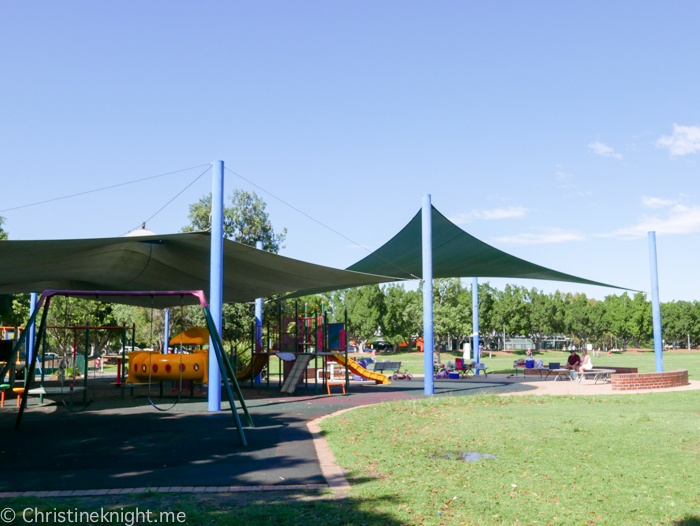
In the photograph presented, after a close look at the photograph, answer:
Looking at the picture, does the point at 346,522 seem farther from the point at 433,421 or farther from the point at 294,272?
the point at 294,272

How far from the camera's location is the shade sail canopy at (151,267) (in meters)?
9.93

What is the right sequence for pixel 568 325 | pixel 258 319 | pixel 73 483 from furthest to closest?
pixel 568 325
pixel 258 319
pixel 73 483

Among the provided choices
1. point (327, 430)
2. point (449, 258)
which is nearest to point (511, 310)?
point (449, 258)

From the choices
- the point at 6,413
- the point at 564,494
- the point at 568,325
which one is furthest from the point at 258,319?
the point at 568,325

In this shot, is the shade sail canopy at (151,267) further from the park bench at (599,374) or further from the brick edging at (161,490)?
the park bench at (599,374)

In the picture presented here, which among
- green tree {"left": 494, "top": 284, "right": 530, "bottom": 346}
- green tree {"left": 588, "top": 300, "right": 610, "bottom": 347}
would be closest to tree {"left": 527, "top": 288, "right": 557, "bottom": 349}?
green tree {"left": 494, "top": 284, "right": 530, "bottom": 346}

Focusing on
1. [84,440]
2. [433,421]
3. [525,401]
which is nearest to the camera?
[84,440]

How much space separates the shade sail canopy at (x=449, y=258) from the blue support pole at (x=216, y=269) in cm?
553

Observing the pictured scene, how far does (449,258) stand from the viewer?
16.4 m

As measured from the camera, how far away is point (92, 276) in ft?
47.0

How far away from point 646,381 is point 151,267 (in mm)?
12968

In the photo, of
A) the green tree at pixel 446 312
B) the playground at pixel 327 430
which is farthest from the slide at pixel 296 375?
the green tree at pixel 446 312

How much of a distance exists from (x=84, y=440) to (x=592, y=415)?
26.1 feet

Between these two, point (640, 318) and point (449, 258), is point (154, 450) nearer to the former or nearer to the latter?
point (449, 258)
